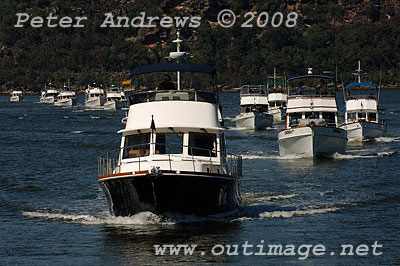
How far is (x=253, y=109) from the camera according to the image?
77000 mm

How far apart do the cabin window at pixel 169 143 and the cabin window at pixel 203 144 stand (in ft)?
1.20

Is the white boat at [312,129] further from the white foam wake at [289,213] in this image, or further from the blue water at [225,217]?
the white foam wake at [289,213]

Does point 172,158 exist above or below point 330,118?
below

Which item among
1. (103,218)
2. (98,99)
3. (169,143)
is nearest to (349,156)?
(103,218)

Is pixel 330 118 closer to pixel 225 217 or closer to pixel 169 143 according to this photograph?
pixel 225 217

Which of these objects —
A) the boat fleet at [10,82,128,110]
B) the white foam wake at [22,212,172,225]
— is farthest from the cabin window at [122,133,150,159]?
the boat fleet at [10,82,128,110]

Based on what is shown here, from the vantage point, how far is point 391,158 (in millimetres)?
47875

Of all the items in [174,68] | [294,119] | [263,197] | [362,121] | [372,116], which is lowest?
[263,197]

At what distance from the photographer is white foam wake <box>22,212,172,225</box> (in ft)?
82.7

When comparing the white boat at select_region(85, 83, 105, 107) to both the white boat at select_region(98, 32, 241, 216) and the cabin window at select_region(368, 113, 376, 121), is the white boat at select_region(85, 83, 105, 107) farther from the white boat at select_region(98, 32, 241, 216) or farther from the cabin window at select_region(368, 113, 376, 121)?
the white boat at select_region(98, 32, 241, 216)

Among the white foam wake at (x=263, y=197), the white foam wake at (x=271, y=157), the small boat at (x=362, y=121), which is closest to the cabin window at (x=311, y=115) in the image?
the white foam wake at (x=271, y=157)

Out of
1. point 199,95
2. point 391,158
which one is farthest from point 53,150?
point 199,95

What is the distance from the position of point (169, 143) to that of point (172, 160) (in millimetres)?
1209

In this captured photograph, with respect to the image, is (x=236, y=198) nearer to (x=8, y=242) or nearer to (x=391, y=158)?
(x=8, y=242)
